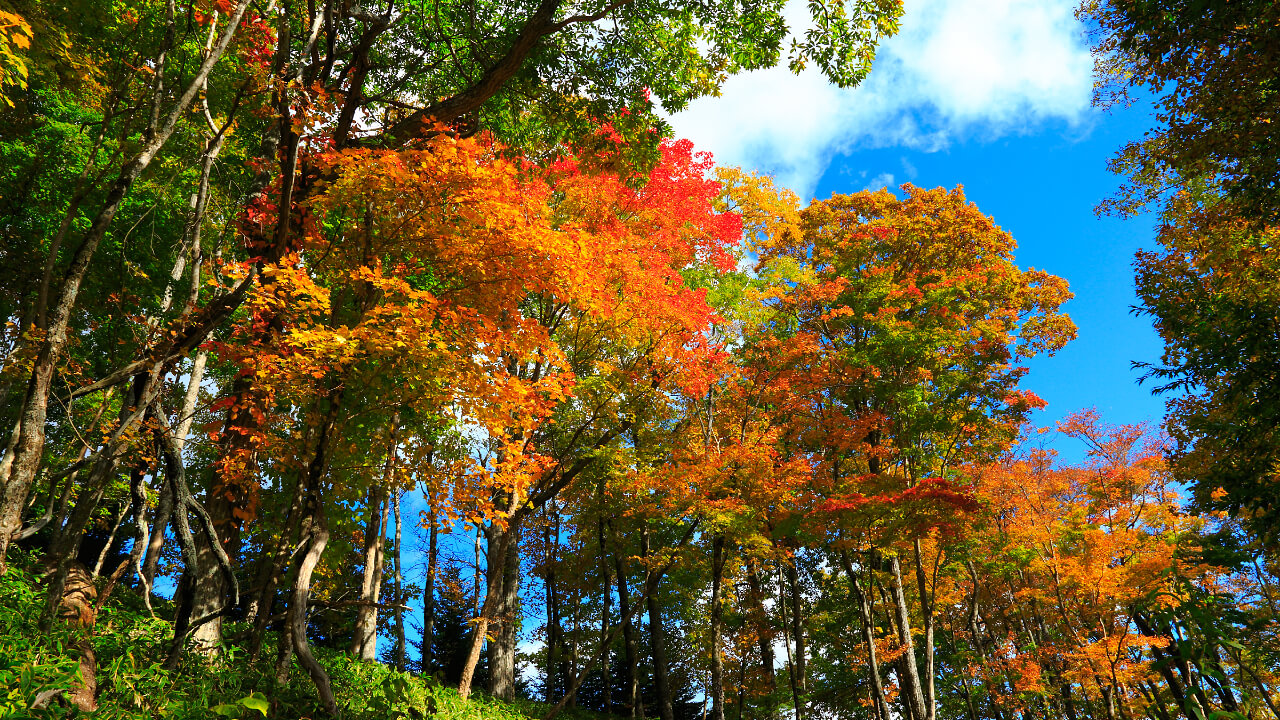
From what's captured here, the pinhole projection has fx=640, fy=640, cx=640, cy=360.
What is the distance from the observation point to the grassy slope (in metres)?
4.47

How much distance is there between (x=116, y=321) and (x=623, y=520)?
11.8 metres

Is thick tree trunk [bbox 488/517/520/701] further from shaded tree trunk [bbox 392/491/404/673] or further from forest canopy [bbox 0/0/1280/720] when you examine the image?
shaded tree trunk [bbox 392/491/404/673]

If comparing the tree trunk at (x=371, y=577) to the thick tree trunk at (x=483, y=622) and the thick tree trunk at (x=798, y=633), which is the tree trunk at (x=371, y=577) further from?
the thick tree trunk at (x=798, y=633)

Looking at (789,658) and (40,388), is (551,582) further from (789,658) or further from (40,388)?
(40,388)

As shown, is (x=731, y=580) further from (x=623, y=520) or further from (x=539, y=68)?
(x=539, y=68)

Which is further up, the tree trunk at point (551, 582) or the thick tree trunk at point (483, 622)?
the tree trunk at point (551, 582)

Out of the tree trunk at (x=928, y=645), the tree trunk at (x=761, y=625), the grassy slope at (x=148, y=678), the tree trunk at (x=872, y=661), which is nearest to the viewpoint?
the grassy slope at (x=148, y=678)

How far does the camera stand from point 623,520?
687 inches

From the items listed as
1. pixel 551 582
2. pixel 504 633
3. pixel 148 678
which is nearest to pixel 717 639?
pixel 504 633

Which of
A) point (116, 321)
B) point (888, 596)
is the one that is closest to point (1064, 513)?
point (888, 596)

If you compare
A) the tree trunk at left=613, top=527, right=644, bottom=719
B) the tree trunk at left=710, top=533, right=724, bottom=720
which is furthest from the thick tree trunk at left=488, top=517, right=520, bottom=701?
the tree trunk at left=710, top=533, right=724, bottom=720

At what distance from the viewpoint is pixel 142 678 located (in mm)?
5383

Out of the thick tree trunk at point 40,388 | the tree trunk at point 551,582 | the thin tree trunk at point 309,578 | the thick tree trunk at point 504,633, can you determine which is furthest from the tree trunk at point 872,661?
the thick tree trunk at point 40,388

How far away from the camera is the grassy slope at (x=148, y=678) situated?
4469 millimetres
